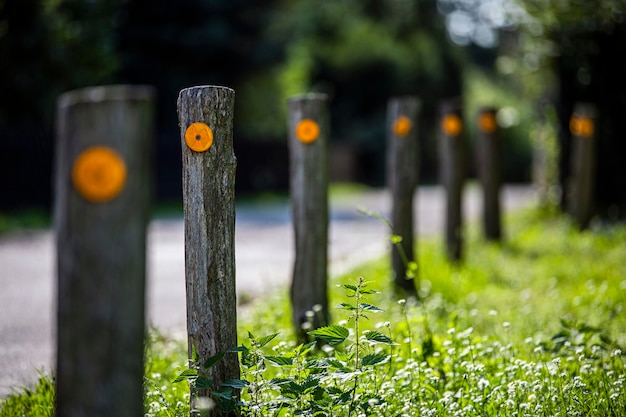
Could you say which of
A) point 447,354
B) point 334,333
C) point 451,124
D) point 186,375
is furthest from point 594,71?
point 186,375

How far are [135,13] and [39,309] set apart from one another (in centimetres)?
1688

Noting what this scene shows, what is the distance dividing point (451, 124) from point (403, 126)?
165 centimetres

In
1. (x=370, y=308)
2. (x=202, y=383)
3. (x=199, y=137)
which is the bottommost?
(x=202, y=383)

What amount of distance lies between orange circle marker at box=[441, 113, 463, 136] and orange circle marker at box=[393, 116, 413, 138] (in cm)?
160

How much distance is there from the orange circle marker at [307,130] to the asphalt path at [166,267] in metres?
0.57

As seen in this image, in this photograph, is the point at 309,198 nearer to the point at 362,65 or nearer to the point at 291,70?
the point at 291,70

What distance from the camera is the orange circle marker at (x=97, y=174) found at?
195 centimetres

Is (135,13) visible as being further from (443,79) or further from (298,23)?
(443,79)

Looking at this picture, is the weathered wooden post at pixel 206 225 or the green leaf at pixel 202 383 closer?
the green leaf at pixel 202 383

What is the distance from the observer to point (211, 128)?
2920mm

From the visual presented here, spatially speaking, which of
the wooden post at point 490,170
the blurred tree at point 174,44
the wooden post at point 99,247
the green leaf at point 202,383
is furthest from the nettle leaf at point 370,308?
the blurred tree at point 174,44

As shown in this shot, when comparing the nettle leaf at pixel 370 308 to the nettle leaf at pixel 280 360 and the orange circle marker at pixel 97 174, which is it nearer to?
the nettle leaf at pixel 280 360

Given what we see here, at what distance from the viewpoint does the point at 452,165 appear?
24.6 ft

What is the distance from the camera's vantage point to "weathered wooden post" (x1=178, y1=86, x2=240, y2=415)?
2.91 m
